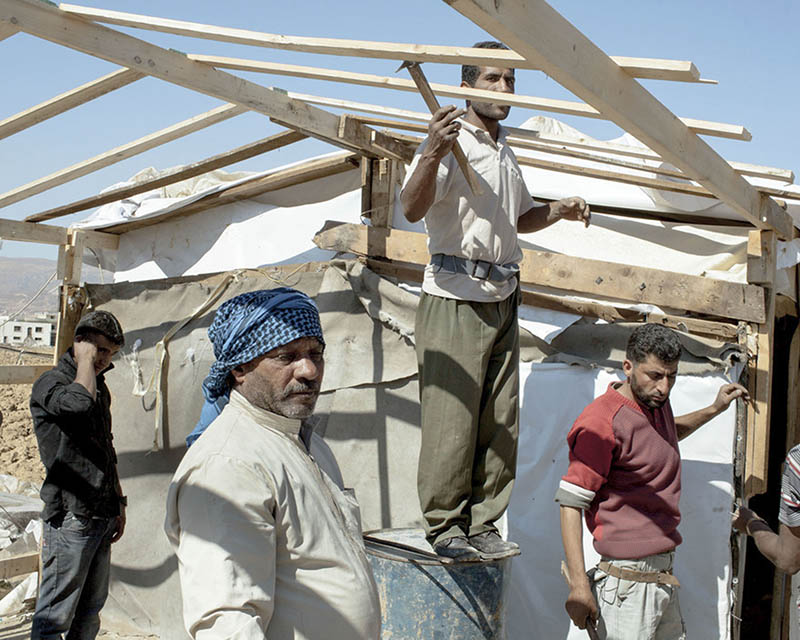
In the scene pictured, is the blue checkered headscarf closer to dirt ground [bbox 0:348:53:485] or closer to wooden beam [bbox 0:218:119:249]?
wooden beam [bbox 0:218:119:249]

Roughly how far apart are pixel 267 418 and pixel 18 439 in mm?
11558

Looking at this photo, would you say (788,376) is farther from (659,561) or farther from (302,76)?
(302,76)

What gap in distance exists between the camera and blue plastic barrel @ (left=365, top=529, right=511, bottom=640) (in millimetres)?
3041

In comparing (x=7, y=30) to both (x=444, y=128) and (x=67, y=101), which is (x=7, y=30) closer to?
(x=67, y=101)

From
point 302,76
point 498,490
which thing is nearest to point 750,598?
point 498,490

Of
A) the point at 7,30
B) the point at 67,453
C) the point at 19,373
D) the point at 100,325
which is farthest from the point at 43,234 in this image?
the point at 7,30

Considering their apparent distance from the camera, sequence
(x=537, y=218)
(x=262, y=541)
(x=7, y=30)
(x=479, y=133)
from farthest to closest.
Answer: (x=537, y=218) → (x=479, y=133) → (x=7, y=30) → (x=262, y=541)

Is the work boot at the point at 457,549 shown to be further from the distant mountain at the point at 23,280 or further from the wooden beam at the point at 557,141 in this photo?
the distant mountain at the point at 23,280

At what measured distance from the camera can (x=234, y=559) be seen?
5.32 ft

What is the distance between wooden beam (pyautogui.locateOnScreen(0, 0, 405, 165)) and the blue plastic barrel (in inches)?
80.4

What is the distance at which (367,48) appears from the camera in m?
2.64

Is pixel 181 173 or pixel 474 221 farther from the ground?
pixel 181 173

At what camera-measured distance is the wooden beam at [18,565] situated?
5363 mm

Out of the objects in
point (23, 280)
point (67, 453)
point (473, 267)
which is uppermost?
point (473, 267)
